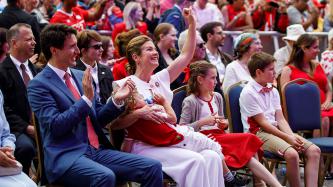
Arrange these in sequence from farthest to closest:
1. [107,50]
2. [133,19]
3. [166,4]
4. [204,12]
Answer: [204,12]
[166,4]
[133,19]
[107,50]

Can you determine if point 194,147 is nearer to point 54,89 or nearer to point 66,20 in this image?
point 54,89

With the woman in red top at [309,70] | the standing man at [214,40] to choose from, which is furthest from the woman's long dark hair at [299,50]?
the standing man at [214,40]

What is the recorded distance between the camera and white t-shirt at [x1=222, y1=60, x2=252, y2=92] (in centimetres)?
727

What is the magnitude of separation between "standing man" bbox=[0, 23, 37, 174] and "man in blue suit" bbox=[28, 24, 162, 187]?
1.59 ft

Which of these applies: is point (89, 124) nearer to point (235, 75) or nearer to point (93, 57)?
point (93, 57)

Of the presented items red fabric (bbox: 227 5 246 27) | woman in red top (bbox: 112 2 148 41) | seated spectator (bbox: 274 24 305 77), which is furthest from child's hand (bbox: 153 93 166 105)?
red fabric (bbox: 227 5 246 27)

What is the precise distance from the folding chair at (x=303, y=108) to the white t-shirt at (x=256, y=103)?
1.24 ft

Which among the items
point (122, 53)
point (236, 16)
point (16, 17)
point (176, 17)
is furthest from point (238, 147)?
point (236, 16)

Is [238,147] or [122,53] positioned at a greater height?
[122,53]

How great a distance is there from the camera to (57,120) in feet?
15.3

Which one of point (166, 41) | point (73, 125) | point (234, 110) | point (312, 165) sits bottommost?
point (312, 165)

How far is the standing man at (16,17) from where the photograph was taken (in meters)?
7.29

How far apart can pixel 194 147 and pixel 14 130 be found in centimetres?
137

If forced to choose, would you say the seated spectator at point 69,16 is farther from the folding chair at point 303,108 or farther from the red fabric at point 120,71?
the folding chair at point 303,108
